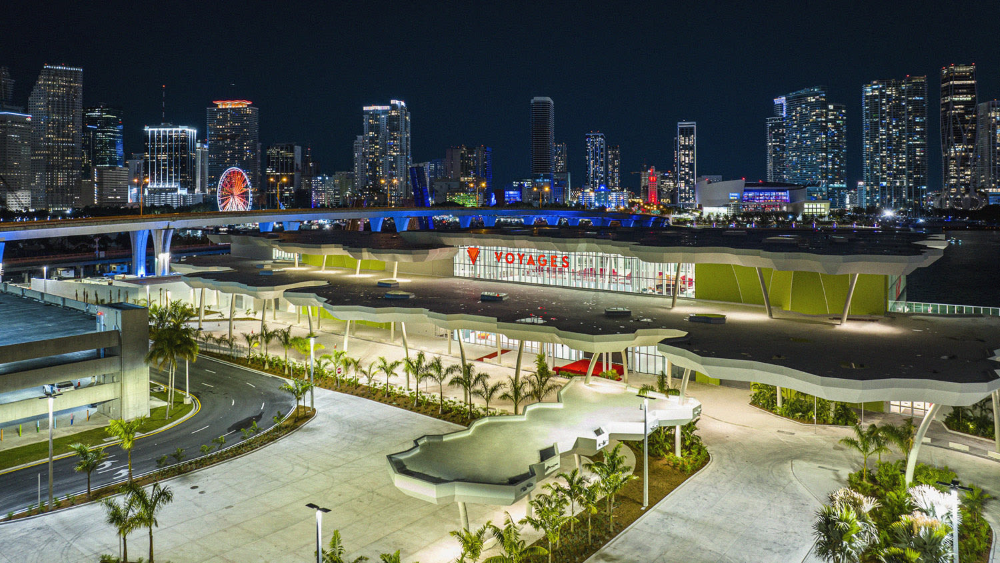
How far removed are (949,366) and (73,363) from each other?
46.3 m

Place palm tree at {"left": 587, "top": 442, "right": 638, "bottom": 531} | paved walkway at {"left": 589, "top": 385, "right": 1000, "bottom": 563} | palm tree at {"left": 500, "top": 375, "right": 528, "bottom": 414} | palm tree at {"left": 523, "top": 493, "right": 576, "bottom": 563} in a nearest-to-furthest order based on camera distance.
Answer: palm tree at {"left": 523, "top": 493, "right": 576, "bottom": 563}
paved walkway at {"left": 589, "top": 385, "right": 1000, "bottom": 563}
palm tree at {"left": 587, "top": 442, "right": 638, "bottom": 531}
palm tree at {"left": 500, "top": 375, "right": 528, "bottom": 414}

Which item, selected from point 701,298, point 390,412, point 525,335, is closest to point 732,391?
point 701,298

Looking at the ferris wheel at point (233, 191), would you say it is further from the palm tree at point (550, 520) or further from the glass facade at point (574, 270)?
the palm tree at point (550, 520)

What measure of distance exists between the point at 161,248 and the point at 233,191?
26.3 m

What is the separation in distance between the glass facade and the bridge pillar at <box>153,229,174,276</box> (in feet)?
203

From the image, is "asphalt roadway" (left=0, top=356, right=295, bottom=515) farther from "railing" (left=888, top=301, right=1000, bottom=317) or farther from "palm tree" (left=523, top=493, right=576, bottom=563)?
"railing" (left=888, top=301, right=1000, bottom=317)

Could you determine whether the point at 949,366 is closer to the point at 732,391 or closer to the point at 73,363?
the point at 732,391

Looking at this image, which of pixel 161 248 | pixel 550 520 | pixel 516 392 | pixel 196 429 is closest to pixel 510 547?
pixel 550 520

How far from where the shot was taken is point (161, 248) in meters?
106

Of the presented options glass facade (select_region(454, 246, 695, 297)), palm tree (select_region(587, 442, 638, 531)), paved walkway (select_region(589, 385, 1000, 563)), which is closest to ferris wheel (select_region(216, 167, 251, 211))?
glass facade (select_region(454, 246, 695, 297))

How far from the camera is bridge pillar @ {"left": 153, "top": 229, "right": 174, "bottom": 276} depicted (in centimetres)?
10538

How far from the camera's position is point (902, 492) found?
25391 millimetres

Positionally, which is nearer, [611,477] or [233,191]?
[611,477]

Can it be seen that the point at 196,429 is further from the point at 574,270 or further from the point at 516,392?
the point at 574,270
